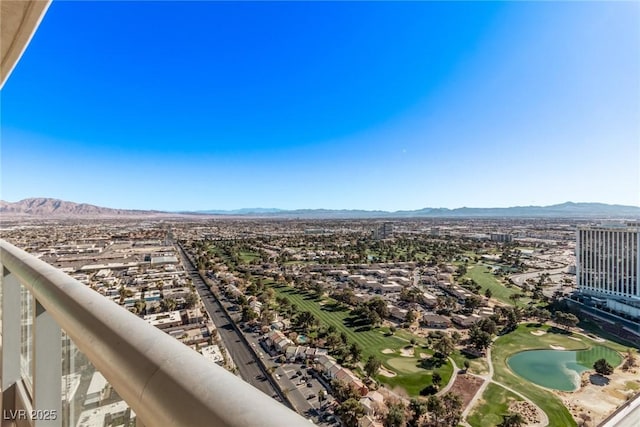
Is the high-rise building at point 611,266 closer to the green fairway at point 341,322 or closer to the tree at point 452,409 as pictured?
the green fairway at point 341,322

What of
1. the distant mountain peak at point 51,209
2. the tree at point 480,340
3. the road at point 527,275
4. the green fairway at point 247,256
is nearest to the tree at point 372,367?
the tree at point 480,340

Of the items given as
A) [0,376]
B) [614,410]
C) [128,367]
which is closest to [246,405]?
[128,367]

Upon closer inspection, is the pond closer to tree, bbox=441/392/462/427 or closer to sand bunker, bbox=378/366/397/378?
tree, bbox=441/392/462/427

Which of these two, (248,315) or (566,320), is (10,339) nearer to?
(248,315)

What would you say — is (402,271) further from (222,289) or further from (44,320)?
(44,320)

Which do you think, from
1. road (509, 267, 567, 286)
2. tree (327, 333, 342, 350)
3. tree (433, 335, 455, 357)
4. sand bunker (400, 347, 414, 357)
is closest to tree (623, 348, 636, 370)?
tree (433, 335, 455, 357)

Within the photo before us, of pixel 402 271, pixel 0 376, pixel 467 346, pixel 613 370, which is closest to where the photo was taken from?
pixel 0 376

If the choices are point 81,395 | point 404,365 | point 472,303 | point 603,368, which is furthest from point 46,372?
point 472,303
